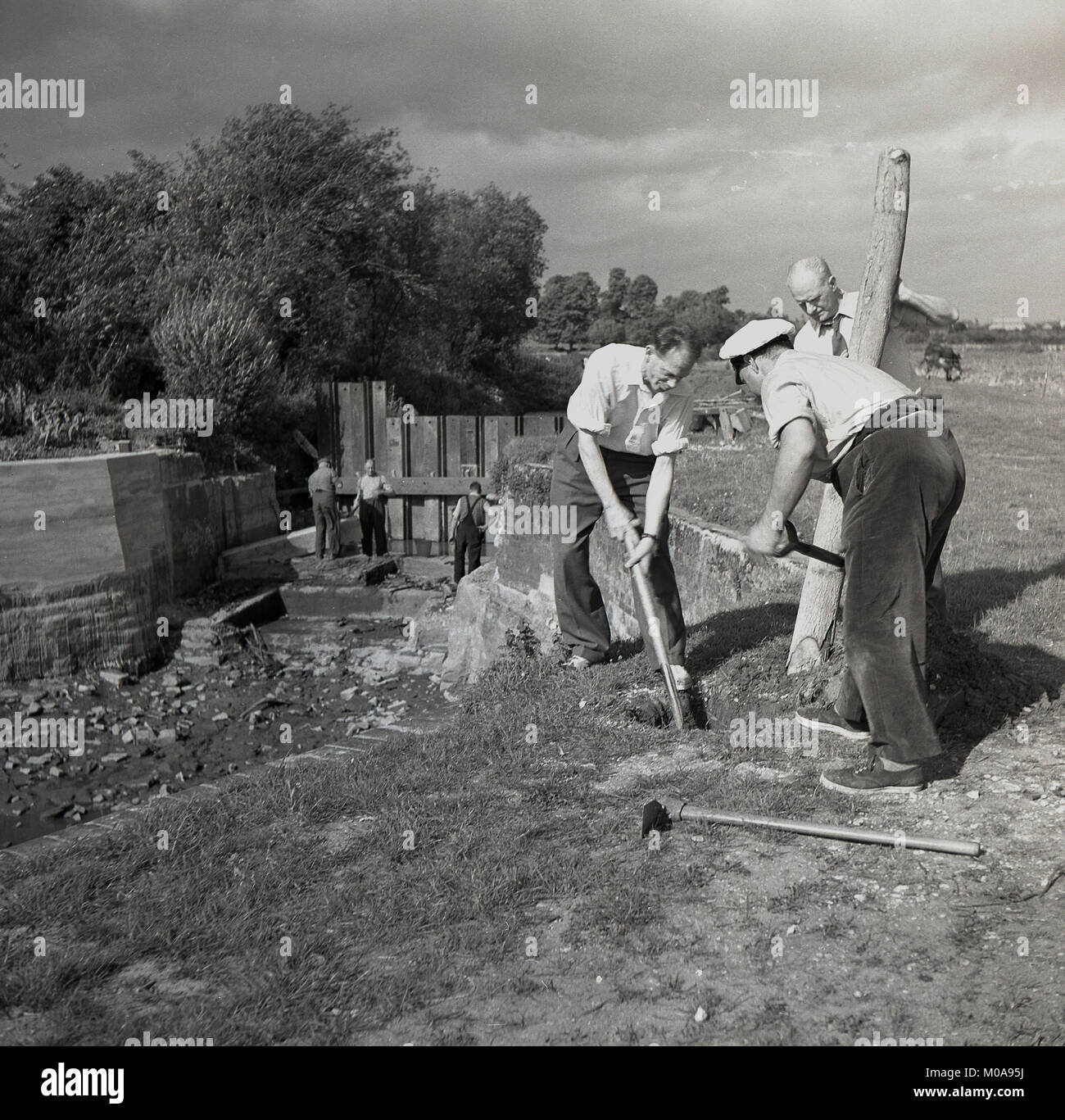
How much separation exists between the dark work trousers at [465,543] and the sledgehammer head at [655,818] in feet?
39.8

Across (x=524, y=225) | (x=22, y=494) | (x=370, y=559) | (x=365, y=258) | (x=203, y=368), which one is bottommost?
(x=370, y=559)

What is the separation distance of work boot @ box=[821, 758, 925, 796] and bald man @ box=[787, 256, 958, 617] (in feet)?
3.69

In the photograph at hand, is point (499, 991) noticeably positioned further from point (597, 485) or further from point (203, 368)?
point (203, 368)

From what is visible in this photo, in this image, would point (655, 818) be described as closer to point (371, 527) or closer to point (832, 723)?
point (832, 723)

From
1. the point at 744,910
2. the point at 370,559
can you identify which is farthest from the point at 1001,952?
the point at 370,559

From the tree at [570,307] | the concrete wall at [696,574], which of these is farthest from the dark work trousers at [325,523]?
the tree at [570,307]

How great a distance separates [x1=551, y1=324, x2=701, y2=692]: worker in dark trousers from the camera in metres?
5.56

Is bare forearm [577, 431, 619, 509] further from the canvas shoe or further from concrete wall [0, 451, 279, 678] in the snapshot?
concrete wall [0, 451, 279, 678]

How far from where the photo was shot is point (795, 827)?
3867mm

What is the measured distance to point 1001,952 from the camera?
3062 mm

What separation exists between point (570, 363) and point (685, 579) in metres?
36.4

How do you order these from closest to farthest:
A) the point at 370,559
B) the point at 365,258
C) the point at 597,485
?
the point at 597,485
the point at 370,559
the point at 365,258

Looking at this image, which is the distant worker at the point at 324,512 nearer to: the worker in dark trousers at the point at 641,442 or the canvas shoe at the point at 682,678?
the worker in dark trousers at the point at 641,442

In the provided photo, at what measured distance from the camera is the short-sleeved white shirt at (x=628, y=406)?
19.0ft
